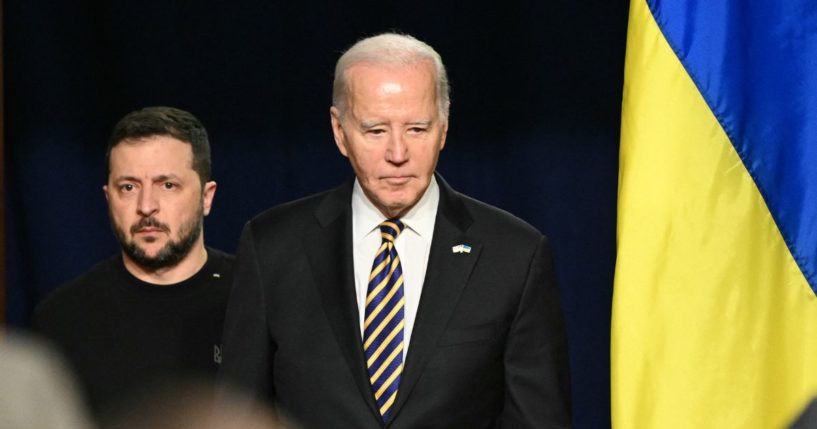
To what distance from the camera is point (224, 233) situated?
156 inches

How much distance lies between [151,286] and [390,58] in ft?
2.58

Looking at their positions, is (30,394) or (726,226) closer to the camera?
(30,394)

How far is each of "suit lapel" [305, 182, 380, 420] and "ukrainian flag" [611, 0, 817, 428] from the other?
21.8 inches

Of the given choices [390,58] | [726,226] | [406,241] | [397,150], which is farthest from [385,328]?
[726,226]

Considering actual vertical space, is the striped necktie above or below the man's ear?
below

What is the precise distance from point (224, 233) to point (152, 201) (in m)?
1.14

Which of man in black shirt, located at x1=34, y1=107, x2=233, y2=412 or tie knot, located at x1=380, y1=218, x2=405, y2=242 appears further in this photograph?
man in black shirt, located at x1=34, y1=107, x2=233, y2=412

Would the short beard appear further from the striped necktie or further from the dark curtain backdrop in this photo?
the dark curtain backdrop

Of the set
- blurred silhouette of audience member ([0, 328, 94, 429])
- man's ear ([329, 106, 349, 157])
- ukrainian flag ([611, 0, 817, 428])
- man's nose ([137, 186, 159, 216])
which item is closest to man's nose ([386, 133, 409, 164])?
man's ear ([329, 106, 349, 157])

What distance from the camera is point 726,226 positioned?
8.84ft

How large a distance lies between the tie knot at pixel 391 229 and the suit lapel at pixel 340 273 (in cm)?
6

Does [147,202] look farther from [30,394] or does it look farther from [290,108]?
[30,394]

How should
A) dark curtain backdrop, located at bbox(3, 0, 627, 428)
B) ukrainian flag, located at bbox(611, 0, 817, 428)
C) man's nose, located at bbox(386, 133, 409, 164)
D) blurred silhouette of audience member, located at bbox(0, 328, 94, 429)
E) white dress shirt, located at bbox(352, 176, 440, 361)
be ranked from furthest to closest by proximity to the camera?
1. dark curtain backdrop, located at bbox(3, 0, 627, 428)
2. ukrainian flag, located at bbox(611, 0, 817, 428)
3. white dress shirt, located at bbox(352, 176, 440, 361)
4. man's nose, located at bbox(386, 133, 409, 164)
5. blurred silhouette of audience member, located at bbox(0, 328, 94, 429)

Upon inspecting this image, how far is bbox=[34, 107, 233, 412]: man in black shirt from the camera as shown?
2816 mm
